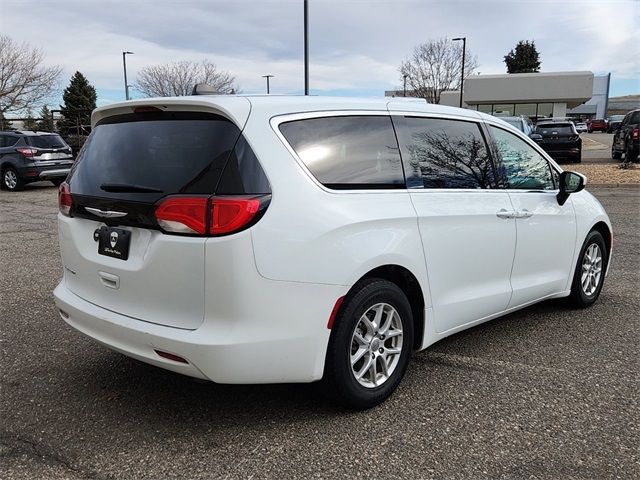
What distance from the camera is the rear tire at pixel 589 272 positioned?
487cm

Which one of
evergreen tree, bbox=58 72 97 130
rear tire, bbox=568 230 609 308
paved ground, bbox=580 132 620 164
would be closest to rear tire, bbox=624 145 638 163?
paved ground, bbox=580 132 620 164

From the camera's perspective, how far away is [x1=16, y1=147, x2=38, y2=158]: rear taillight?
15961 millimetres

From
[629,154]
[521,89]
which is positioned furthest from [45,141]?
[521,89]

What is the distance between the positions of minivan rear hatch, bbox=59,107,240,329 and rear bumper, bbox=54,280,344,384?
0.24ft

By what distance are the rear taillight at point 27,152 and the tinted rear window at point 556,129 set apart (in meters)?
16.4

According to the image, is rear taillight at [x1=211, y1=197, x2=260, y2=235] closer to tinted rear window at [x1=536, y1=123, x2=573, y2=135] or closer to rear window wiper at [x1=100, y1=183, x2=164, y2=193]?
rear window wiper at [x1=100, y1=183, x2=164, y2=193]

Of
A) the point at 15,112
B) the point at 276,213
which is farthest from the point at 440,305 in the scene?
the point at 15,112

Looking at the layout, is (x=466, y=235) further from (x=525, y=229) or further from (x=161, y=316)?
(x=161, y=316)

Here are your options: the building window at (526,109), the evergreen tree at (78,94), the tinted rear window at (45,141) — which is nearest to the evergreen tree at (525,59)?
the building window at (526,109)

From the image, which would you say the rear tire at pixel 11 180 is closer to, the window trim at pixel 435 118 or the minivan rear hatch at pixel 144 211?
the minivan rear hatch at pixel 144 211

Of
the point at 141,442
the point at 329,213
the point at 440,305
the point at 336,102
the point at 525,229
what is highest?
the point at 336,102

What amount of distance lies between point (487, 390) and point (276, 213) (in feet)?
5.75

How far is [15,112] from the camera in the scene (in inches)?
1336

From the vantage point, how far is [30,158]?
52.5 ft
